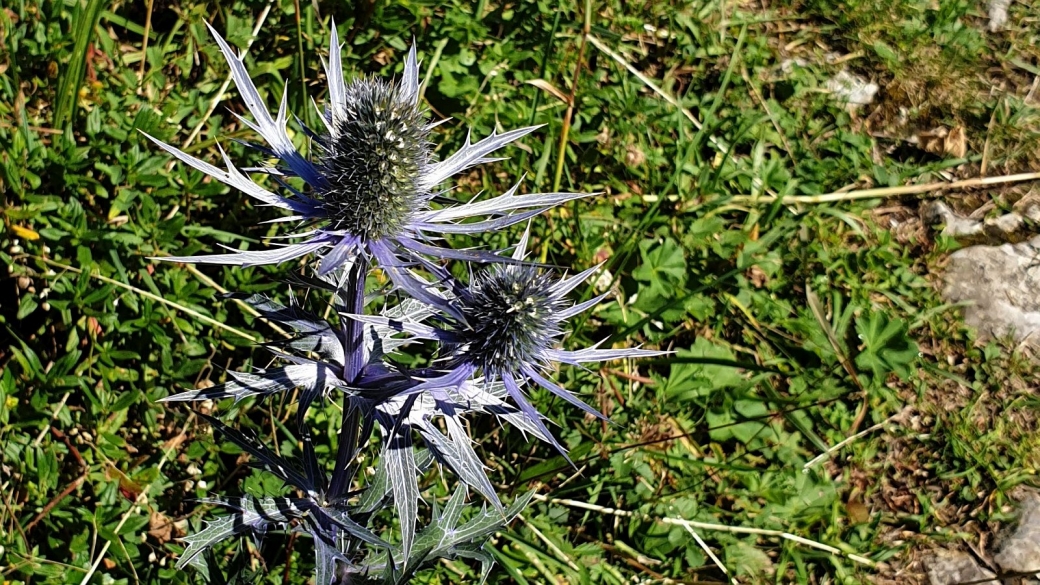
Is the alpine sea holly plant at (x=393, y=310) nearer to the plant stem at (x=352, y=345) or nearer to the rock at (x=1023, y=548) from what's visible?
the plant stem at (x=352, y=345)

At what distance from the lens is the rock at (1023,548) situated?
102 inches

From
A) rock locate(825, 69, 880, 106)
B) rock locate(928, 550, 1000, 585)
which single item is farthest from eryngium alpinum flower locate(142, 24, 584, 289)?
rock locate(825, 69, 880, 106)

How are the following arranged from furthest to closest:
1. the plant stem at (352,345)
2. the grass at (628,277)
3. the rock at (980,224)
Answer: the rock at (980,224)
the grass at (628,277)
the plant stem at (352,345)

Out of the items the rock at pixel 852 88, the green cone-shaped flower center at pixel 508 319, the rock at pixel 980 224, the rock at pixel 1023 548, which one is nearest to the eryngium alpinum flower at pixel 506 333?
the green cone-shaped flower center at pixel 508 319

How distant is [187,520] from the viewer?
2209mm

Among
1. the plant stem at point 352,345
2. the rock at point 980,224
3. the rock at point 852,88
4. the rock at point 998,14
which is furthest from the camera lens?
the rock at point 998,14

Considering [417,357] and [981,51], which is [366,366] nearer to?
[417,357]

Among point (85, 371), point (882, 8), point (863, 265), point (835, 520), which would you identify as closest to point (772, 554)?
point (835, 520)

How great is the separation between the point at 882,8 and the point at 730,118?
0.96m

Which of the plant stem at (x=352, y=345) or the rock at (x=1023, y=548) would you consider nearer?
the plant stem at (x=352, y=345)

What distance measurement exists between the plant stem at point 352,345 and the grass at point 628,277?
0.52m

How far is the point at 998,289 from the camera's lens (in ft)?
10.1

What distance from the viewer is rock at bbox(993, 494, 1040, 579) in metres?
2.59

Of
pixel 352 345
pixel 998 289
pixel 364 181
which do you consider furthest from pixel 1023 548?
pixel 364 181
